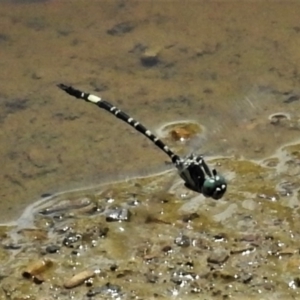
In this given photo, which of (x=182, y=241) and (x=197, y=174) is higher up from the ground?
(x=197, y=174)

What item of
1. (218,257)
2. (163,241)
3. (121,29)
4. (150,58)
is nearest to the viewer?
(218,257)

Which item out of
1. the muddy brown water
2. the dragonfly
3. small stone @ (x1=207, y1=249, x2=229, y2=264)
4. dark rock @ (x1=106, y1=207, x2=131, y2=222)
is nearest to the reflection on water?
the muddy brown water

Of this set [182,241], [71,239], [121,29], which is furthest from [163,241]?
[121,29]

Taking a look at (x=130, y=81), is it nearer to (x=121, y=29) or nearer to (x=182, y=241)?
(x=121, y=29)

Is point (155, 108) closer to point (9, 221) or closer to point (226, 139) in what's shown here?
point (226, 139)

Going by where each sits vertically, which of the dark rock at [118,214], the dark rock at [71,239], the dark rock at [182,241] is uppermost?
the dark rock at [182,241]

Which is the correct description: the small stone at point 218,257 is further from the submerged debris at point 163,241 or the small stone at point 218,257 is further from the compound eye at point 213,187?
the compound eye at point 213,187

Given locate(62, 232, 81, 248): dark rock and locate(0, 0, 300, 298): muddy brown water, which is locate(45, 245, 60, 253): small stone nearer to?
locate(62, 232, 81, 248): dark rock

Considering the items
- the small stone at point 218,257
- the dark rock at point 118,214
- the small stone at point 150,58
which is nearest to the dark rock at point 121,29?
the small stone at point 150,58
